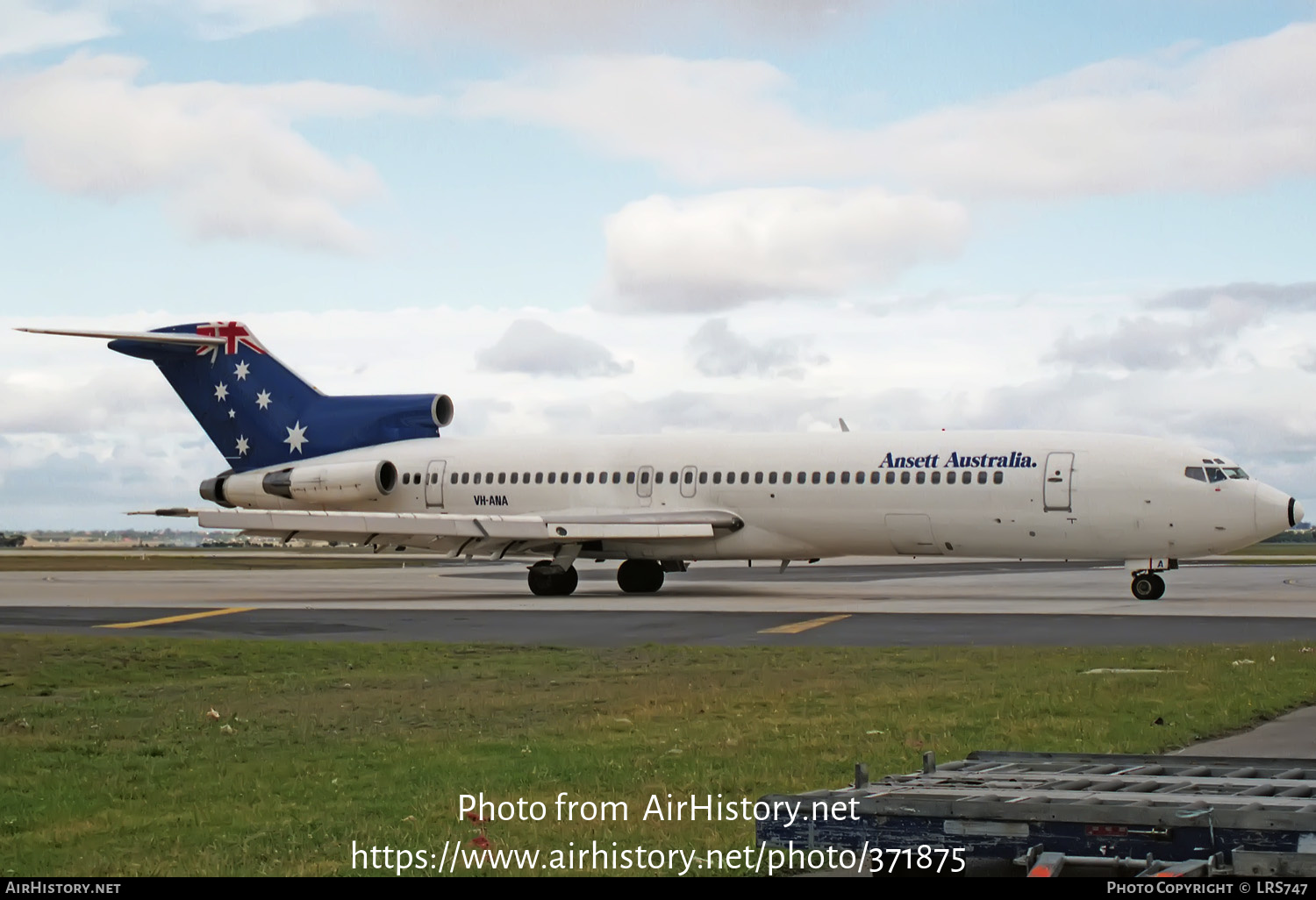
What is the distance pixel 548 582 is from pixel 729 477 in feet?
16.6

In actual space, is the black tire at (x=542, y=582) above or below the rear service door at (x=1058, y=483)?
below

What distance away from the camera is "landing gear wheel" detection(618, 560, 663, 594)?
37.2m

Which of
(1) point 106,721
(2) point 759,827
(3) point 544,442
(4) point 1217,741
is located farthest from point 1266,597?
(2) point 759,827

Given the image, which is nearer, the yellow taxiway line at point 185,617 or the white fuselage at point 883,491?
the yellow taxiway line at point 185,617

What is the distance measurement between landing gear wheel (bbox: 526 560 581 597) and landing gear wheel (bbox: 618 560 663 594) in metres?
1.44

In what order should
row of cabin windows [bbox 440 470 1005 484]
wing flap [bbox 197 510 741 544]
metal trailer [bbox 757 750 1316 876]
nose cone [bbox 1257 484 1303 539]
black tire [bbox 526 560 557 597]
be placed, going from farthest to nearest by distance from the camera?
black tire [bbox 526 560 557 597]
wing flap [bbox 197 510 741 544]
row of cabin windows [bbox 440 470 1005 484]
nose cone [bbox 1257 484 1303 539]
metal trailer [bbox 757 750 1316 876]

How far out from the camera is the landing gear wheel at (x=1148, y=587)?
3159 centimetres

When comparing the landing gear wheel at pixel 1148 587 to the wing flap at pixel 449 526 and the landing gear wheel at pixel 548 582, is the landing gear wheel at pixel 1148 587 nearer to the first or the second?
the wing flap at pixel 449 526

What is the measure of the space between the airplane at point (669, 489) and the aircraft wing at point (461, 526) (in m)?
0.05

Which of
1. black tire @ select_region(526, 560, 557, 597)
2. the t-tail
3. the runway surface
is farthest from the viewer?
the t-tail

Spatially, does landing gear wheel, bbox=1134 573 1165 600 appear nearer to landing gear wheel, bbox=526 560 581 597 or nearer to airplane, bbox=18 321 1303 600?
airplane, bbox=18 321 1303 600

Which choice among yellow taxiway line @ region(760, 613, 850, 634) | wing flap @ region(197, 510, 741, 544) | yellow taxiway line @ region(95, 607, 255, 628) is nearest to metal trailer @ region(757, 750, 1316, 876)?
yellow taxiway line @ region(760, 613, 850, 634)

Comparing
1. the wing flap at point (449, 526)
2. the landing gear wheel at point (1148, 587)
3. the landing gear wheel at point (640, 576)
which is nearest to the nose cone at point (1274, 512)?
the landing gear wheel at point (1148, 587)

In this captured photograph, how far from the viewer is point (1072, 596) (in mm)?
33812
